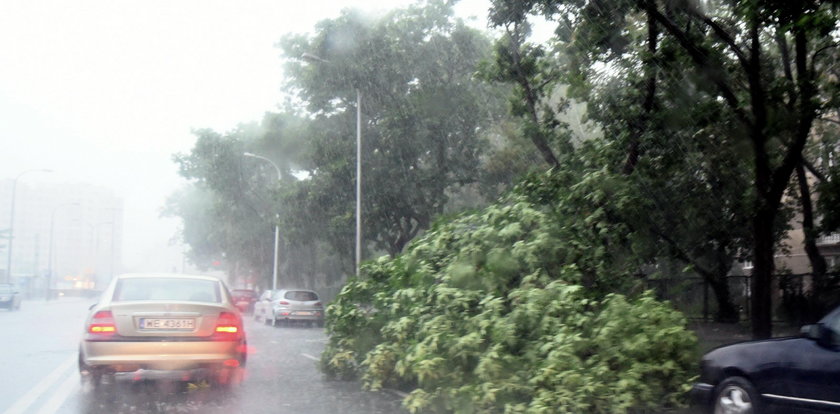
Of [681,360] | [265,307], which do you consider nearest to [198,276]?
[681,360]

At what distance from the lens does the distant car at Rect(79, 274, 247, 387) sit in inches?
350

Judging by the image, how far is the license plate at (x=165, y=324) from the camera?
902cm

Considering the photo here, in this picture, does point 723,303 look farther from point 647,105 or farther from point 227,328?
point 227,328

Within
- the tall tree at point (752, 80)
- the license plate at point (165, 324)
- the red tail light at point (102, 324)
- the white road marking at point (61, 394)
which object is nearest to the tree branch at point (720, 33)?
the tall tree at point (752, 80)

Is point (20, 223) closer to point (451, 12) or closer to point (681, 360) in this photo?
point (451, 12)

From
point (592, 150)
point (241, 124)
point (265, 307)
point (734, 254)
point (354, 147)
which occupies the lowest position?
point (265, 307)

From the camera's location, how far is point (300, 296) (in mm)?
29859

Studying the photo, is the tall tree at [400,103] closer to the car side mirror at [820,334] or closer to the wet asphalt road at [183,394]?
the wet asphalt road at [183,394]

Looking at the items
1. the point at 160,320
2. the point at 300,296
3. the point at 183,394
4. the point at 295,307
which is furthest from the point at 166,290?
the point at 300,296

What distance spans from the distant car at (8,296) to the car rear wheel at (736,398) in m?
35.2

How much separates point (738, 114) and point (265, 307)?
22491 millimetres

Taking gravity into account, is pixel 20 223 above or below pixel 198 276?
above

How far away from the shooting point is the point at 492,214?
390 inches

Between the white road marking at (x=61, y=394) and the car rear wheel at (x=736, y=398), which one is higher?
the car rear wheel at (x=736, y=398)
